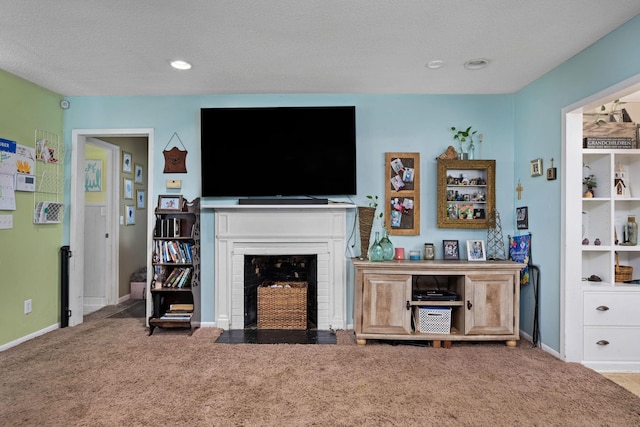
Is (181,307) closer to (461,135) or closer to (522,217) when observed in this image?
(461,135)

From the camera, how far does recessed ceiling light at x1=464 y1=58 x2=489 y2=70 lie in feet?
9.56

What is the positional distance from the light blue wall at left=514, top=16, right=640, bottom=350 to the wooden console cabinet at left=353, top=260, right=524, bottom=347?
0.82 ft

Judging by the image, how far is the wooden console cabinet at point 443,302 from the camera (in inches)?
125

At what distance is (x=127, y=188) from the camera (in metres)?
5.13

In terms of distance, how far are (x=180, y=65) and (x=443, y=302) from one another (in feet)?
9.71

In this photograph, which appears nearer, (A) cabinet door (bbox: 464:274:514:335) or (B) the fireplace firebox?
(A) cabinet door (bbox: 464:274:514:335)

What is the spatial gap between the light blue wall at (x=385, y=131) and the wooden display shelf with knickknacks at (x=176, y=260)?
0.49 ft

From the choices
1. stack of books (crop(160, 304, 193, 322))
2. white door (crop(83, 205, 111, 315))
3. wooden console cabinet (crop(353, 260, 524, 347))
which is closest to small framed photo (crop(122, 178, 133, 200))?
white door (crop(83, 205, 111, 315))

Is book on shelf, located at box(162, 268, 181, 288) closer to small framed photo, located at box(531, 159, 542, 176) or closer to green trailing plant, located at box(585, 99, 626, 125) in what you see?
small framed photo, located at box(531, 159, 542, 176)

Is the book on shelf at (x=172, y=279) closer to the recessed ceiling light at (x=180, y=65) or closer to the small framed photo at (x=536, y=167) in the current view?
the recessed ceiling light at (x=180, y=65)

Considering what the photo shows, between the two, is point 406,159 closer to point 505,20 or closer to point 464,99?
point 464,99

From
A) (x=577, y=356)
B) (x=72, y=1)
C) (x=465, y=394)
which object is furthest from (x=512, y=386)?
(x=72, y=1)

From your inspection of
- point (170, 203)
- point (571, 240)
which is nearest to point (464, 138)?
point (571, 240)

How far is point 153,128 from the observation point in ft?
12.4
